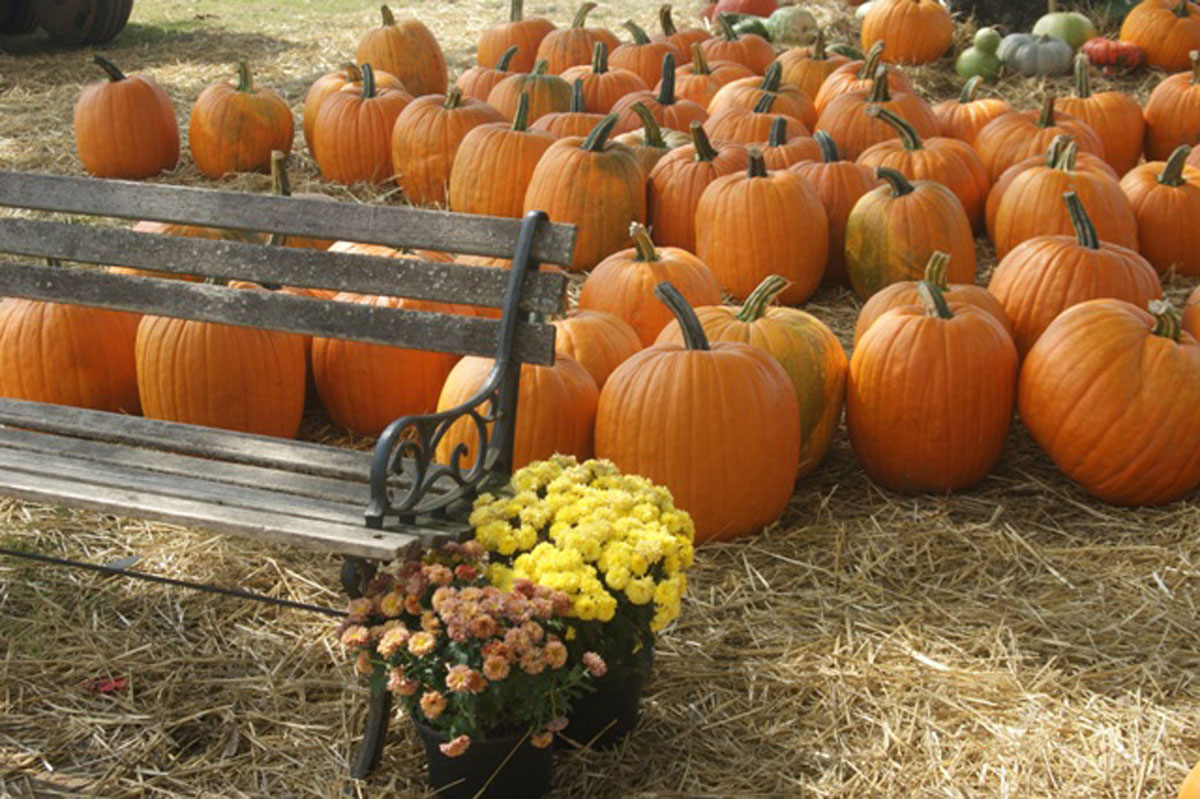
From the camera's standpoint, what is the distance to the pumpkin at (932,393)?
400 cm

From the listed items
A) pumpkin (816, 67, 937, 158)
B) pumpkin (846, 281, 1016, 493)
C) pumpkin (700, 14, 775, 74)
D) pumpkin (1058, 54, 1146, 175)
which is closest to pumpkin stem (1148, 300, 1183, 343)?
pumpkin (846, 281, 1016, 493)

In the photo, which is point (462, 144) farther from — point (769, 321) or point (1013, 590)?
point (1013, 590)

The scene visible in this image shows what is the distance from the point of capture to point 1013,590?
3.70 m

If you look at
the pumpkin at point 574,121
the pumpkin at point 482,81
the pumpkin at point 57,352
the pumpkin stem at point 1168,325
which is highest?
the pumpkin stem at point 1168,325

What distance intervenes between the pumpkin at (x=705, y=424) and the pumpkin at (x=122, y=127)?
4.44 meters

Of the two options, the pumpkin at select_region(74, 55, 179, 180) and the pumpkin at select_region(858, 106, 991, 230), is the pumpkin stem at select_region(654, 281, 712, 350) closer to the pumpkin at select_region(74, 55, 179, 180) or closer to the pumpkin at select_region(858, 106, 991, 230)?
the pumpkin at select_region(858, 106, 991, 230)

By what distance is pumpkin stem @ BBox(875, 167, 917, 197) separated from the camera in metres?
5.11

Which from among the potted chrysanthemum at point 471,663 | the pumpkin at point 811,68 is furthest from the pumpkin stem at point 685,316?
the pumpkin at point 811,68

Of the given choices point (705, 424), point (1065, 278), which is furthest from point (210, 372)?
point (1065, 278)

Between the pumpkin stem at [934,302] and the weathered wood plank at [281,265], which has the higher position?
the weathered wood plank at [281,265]

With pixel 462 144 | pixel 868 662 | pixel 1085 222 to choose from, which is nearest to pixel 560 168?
pixel 462 144

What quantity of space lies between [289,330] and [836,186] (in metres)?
2.71

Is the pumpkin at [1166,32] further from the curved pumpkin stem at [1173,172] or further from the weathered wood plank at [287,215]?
the weathered wood plank at [287,215]

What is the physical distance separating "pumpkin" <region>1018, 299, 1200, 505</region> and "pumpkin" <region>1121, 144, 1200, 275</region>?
5.65ft
